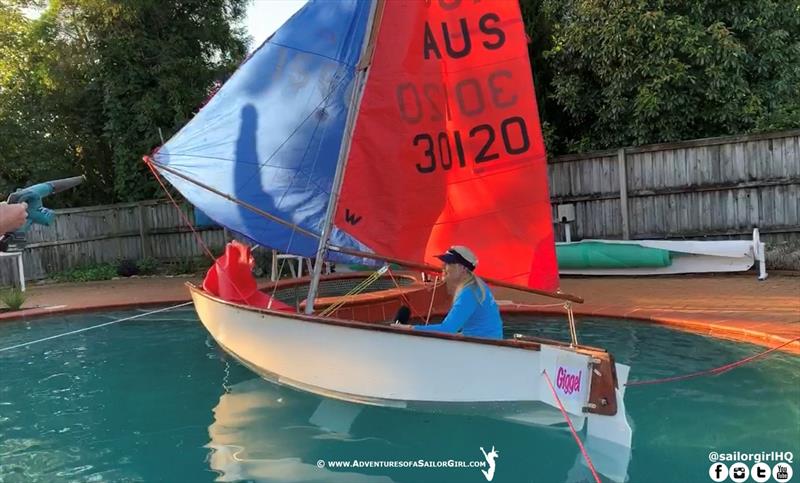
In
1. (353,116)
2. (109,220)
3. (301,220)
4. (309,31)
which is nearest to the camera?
(353,116)

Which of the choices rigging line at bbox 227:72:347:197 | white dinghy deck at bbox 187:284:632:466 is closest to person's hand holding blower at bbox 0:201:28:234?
white dinghy deck at bbox 187:284:632:466

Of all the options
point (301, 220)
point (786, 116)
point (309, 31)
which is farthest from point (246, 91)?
point (786, 116)

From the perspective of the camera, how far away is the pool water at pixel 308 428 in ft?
12.8

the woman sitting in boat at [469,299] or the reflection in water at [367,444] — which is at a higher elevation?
the woman sitting in boat at [469,299]

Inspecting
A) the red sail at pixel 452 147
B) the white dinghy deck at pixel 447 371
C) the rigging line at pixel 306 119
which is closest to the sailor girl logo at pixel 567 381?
the white dinghy deck at pixel 447 371

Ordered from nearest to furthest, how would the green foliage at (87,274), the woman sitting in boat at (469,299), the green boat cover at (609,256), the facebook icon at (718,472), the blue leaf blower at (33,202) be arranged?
the blue leaf blower at (33,202) < the facebook icon at (718,472) < the woman sitting in boat at (469,299) < the green boat cover at (609,256) < the green foliage at (87,274)

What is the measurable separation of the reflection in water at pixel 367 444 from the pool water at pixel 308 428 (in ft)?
0.04

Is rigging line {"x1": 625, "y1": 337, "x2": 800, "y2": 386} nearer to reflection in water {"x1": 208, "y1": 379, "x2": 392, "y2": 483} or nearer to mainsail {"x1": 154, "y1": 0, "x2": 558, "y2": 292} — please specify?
mainsail {"x1": 154, "y1": 0, "x2": 558, "y2": 292}

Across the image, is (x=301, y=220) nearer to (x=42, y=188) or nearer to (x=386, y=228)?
(x=386, y=228)

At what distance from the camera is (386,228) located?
17.3 feet

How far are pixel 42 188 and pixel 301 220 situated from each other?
3.33 meters

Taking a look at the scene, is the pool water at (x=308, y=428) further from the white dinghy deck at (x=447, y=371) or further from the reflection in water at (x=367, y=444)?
the white dinghy deck at (x=447, y=371)

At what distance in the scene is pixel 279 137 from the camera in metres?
5.97

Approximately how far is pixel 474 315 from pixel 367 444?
3.73 feet
